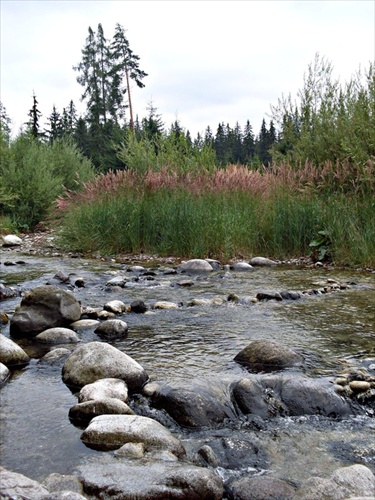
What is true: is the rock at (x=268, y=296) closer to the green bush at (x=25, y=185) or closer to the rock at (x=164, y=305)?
the rock at (x=164, y=305)

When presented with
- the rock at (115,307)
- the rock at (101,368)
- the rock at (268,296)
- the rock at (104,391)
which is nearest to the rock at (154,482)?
the rock at (104,391)

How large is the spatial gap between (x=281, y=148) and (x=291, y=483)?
14.8 metres

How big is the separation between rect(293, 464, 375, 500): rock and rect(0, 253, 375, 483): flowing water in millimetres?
146

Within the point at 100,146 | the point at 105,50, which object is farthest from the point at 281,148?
the point at 105,50

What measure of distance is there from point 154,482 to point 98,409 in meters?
0.64

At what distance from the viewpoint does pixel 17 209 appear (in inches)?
587

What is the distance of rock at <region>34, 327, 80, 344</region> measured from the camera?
3514mm

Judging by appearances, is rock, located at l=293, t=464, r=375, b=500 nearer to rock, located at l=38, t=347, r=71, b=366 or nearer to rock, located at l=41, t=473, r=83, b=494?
rock, located at l=41, t=473, r=83, b=494

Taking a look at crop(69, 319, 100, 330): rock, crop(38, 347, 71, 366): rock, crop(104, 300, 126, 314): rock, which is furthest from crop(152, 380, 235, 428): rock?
crop(104, 300, 126, 314): rock

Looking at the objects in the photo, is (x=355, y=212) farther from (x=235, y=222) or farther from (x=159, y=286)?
(x=159, y=286)

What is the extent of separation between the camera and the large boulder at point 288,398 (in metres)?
2.45

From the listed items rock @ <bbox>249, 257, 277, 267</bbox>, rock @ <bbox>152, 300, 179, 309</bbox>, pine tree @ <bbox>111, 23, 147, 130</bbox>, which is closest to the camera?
rock @ <bbox>152, 300, 179, 309</bbox>

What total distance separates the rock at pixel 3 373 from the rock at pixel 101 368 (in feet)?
1.01

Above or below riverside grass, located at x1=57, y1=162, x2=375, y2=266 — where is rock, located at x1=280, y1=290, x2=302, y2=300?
below
